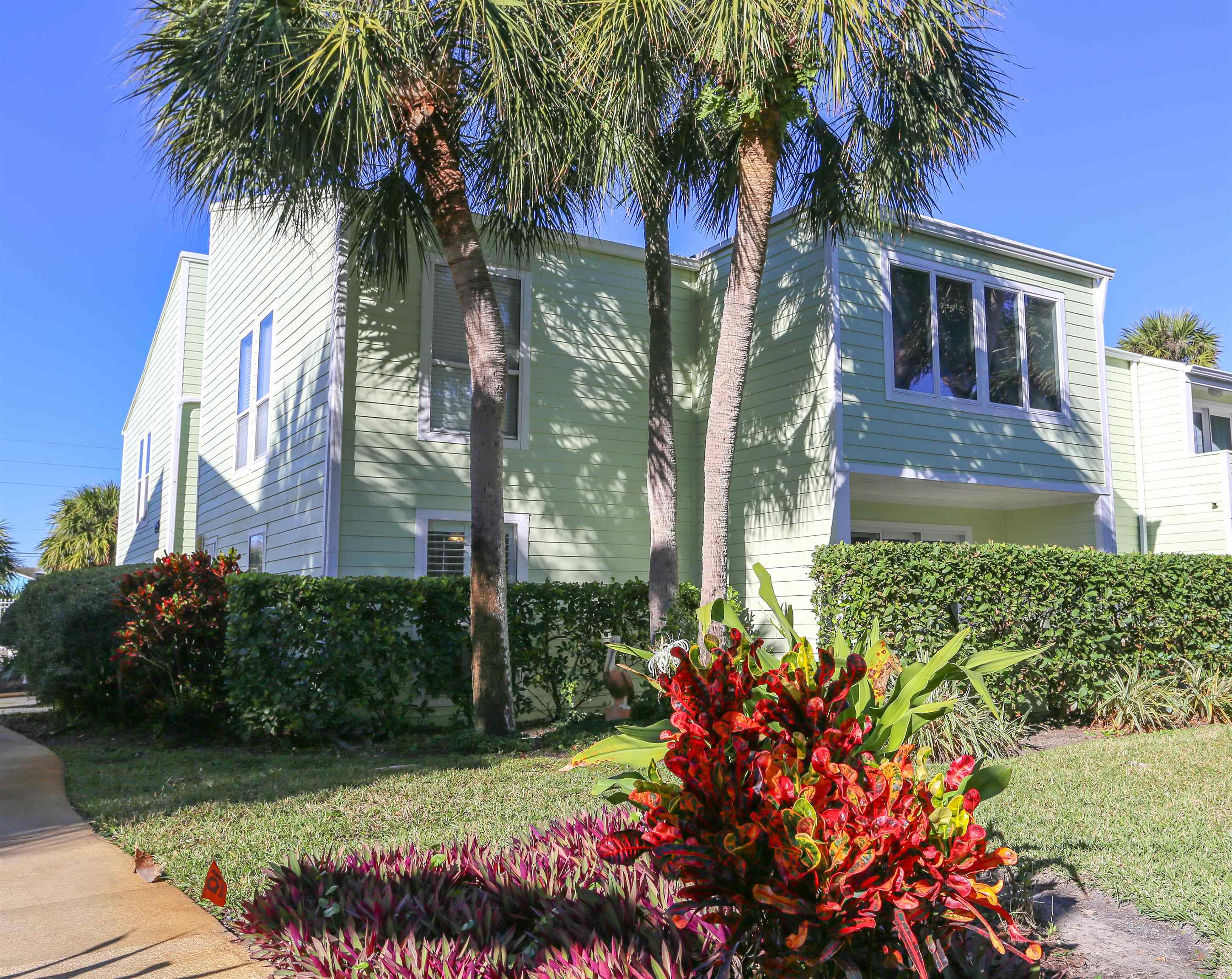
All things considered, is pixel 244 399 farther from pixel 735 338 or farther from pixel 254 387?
pixel 735 338

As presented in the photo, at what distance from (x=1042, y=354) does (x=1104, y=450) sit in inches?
63.5

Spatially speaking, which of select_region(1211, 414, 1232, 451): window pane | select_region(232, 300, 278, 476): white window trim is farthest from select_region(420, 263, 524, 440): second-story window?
select_region(1211, 414, 1232, 451): window pane

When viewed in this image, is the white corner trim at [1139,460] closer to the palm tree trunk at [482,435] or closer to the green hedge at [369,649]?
the green hedge at [369,649]

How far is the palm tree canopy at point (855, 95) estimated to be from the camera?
757 cm

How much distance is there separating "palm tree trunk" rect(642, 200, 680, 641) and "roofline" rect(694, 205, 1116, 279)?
177 centimetres

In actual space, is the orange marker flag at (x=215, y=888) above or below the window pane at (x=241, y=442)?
below

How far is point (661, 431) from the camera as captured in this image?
33.1ft

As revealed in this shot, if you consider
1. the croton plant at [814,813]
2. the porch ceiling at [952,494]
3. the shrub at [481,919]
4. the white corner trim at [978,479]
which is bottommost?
the shrub at [481,919]

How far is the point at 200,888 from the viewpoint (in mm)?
4254

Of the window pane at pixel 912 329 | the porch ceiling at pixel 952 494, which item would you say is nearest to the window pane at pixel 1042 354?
the porch ceiling at pixel 952 494

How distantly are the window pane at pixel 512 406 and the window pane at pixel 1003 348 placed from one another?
6129 millimetres

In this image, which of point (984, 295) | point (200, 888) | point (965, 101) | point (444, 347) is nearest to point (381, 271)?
point (444, 347)

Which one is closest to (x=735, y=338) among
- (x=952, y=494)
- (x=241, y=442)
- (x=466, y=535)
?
(x=466, y=535)

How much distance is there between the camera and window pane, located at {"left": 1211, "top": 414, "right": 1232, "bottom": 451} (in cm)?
1859
